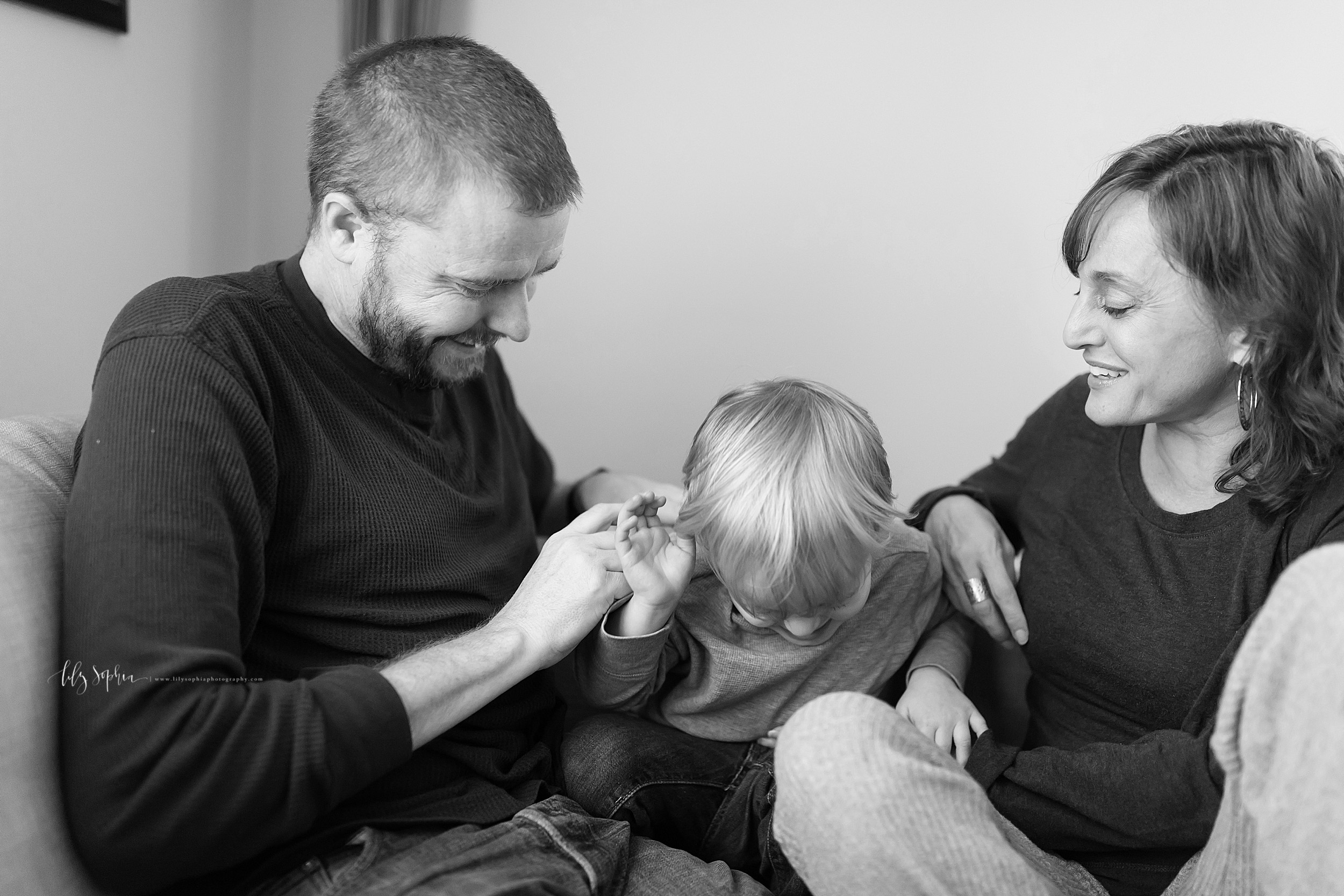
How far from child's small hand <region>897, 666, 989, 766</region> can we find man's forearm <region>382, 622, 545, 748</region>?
0.50 m

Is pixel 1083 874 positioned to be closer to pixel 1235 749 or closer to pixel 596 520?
pixel 1235 749

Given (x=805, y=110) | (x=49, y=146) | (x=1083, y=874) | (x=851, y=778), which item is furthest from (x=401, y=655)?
(x=805, y=110)

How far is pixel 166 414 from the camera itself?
3.48ft

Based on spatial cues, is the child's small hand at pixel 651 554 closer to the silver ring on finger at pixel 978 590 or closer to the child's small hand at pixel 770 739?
the child's small hand at pixel 770 739

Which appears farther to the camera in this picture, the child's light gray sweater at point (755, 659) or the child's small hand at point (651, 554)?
the child's light gray sweater at point (755, 659)

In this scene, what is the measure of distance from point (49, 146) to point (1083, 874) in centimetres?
183

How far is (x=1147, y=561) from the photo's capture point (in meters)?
1.39

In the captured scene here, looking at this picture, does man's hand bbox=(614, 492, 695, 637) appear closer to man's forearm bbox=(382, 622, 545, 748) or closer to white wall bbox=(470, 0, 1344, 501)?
man's forearm bbox=(382, 622, 545, 748)

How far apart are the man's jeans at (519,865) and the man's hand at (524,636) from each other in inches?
4.6

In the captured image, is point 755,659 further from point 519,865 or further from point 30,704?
point 30,704

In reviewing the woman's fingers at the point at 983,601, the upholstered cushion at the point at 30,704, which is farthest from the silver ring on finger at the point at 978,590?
the upholstered cushion at the point at 30,704

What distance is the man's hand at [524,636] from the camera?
1.12m

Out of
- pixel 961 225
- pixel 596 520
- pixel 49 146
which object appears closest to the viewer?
pixel 596 520

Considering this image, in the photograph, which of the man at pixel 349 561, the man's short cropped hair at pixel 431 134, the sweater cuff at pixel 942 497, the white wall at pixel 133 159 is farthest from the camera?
the white wall at pixel 133 159
